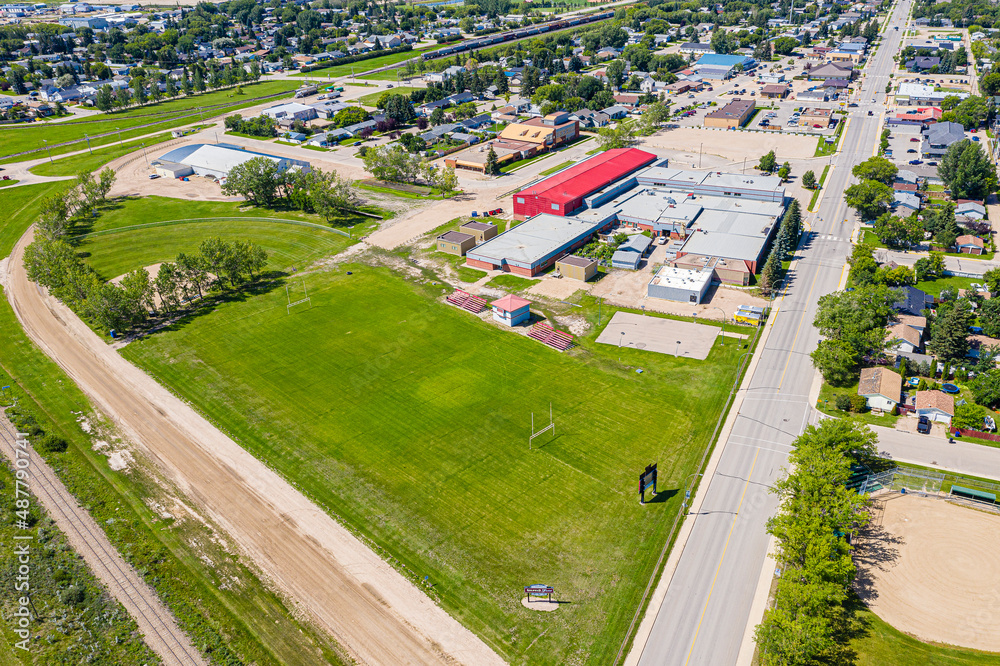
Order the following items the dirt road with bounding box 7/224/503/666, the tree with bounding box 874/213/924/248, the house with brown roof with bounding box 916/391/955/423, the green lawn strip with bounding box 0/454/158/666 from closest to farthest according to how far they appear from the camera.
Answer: the green lawn strip with bounding box 0/454/158/666
the dirt road with bounding box 7/224/503/666
the house with brown roof with bounding box 916/391/955/423
the tree with bounding box 874/213/924/248

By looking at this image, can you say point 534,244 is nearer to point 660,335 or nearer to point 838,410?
point 660,335

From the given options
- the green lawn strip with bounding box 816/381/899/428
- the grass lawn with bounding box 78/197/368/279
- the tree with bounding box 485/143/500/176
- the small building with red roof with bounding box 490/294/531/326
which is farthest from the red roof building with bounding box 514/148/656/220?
the green lawn strip with bounding box 816/381/899/428

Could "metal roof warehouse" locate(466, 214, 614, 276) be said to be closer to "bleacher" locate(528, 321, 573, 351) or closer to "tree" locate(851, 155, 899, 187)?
"bleacher" locate(528, 321, 573, 351)

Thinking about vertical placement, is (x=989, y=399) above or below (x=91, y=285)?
below

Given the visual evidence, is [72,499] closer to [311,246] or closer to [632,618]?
[632,618]

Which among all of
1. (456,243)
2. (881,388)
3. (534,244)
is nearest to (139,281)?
(456,243)

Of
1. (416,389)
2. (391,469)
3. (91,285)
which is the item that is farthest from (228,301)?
(391,469)

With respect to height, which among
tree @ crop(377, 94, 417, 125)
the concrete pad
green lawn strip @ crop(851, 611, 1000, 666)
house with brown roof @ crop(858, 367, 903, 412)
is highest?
tree @ crop(377, 94, 417, 125)
